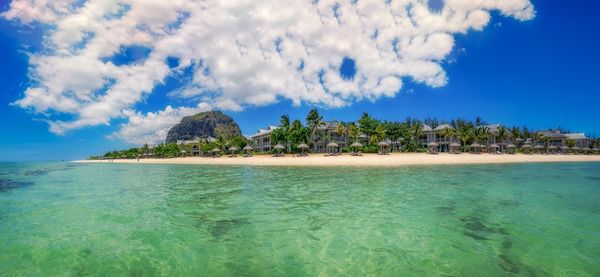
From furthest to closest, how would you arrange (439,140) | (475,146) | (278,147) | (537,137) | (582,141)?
(582,141)
(537,137)
(439,140)
(475,146)
(278,147)

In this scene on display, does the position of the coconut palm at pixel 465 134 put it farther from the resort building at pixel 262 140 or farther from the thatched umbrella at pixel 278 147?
the resort building at pixel 262 140

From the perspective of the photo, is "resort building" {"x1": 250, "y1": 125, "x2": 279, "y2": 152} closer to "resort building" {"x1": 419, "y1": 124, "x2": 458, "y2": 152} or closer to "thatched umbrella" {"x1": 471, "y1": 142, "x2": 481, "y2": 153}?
"resort building" {"x1": 419, "y1": 124, "x2": 458, "y2": 152}

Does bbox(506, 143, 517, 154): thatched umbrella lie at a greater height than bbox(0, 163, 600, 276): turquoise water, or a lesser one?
greater

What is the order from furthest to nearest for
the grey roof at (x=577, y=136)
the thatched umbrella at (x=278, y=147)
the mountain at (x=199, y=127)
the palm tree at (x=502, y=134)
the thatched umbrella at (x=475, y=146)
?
1. the mountain at (x=199, y=127)
2. the grey roof at (x=577, y=136)
3. the palm tree at (x=502, y=134)
4. the thatched umbrella at (x=475, y=146)
5. the thatched umbrella at (x=278, y=147)

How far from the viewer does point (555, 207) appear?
1097 cm

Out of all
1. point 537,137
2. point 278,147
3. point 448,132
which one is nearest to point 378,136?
point 278,147

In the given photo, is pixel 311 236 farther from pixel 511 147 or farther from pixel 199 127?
pixel 199 127

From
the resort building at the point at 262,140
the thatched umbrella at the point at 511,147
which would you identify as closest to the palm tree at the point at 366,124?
the resort building at the point at 262,140

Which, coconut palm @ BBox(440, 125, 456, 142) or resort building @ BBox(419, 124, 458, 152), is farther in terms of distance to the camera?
resort building @ BBox(419, 124, 458, 152)

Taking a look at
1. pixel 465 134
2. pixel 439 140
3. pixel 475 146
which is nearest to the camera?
pixel 475 146

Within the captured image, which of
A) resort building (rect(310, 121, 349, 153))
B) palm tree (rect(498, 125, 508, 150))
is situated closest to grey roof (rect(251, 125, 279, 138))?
resort building (rect(310, 121, 349, 153))

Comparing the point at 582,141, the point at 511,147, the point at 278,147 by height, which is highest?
the point at 582,141

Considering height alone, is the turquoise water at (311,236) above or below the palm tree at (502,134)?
below

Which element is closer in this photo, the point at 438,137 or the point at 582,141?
the point at 438,137
